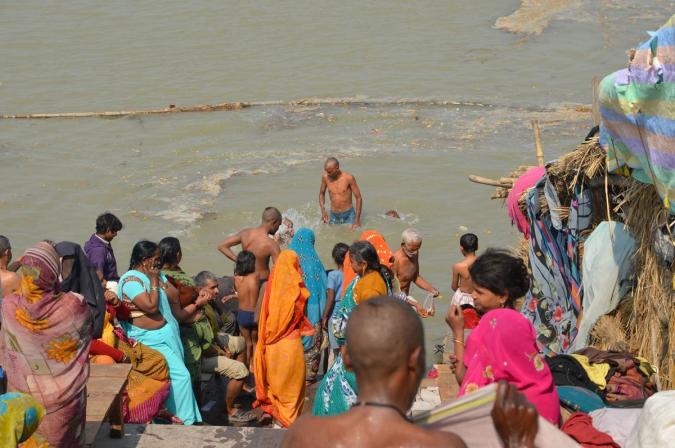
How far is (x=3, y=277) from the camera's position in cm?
756

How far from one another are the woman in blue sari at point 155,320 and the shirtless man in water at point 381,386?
162 inches

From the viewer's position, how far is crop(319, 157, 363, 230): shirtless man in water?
13359mm

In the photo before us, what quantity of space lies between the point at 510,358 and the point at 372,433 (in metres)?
1.58

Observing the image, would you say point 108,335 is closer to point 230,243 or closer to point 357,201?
point 230,243

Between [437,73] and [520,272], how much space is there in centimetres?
1753

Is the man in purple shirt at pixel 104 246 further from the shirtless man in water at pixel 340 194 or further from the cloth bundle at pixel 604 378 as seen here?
the shirtless man in water at pixel 340 194

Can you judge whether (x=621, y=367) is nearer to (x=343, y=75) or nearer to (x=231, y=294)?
(x=231, y=294)

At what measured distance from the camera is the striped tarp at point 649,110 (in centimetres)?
502

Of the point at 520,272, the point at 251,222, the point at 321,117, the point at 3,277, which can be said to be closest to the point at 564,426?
the point at 520,272

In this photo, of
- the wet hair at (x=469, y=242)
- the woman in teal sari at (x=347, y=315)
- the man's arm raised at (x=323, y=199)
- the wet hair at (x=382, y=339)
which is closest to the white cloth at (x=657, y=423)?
the wet hair at (x=382, y=339)

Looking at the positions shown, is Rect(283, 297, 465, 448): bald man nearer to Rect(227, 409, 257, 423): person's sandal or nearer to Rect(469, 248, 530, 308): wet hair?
Rect(469, 248, 530, 308): wet hair

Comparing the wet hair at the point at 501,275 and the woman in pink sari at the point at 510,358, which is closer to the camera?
the woman in pink sari at the point at 510,358

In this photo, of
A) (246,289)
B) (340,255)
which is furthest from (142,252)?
(340,255)

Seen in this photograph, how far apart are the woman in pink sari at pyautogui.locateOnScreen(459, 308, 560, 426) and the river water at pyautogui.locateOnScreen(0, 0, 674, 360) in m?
6.37
